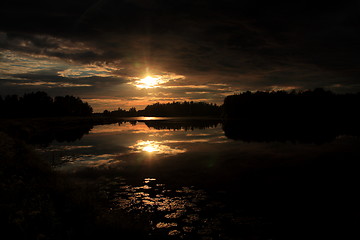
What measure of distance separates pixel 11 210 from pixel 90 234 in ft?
10.5

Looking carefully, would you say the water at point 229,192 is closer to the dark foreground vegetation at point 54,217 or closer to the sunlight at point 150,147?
the dark foreground vegetation at point 54,217

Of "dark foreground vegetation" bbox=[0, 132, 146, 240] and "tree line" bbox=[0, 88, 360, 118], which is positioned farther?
"tree line" bbox=[0, 88, 360, 118]

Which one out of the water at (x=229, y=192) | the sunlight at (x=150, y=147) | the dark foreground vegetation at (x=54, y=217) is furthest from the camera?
the sunlight at (x=150, y=147)

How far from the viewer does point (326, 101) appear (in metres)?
143

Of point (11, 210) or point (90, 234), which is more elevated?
point (11, 210)

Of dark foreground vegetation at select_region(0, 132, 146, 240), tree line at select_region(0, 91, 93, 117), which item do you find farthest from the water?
tree line at select_region(0, 91, 93, 117)

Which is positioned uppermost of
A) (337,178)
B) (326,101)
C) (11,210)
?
(326,101)

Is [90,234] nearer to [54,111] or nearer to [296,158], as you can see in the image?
[296,158]

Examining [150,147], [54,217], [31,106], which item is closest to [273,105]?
[150,147]

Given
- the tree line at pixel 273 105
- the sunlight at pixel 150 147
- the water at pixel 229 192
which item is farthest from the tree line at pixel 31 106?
the water at pixel 229 192

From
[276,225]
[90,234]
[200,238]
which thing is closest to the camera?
[90,234]

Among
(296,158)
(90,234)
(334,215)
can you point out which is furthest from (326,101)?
(90,234)

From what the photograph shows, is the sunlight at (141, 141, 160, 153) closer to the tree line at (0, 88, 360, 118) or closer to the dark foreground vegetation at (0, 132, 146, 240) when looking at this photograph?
the dark foreground vegetation at (0, 132, 146, 240)

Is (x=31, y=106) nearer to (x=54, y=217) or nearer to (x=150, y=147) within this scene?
(x=150, y=147)
